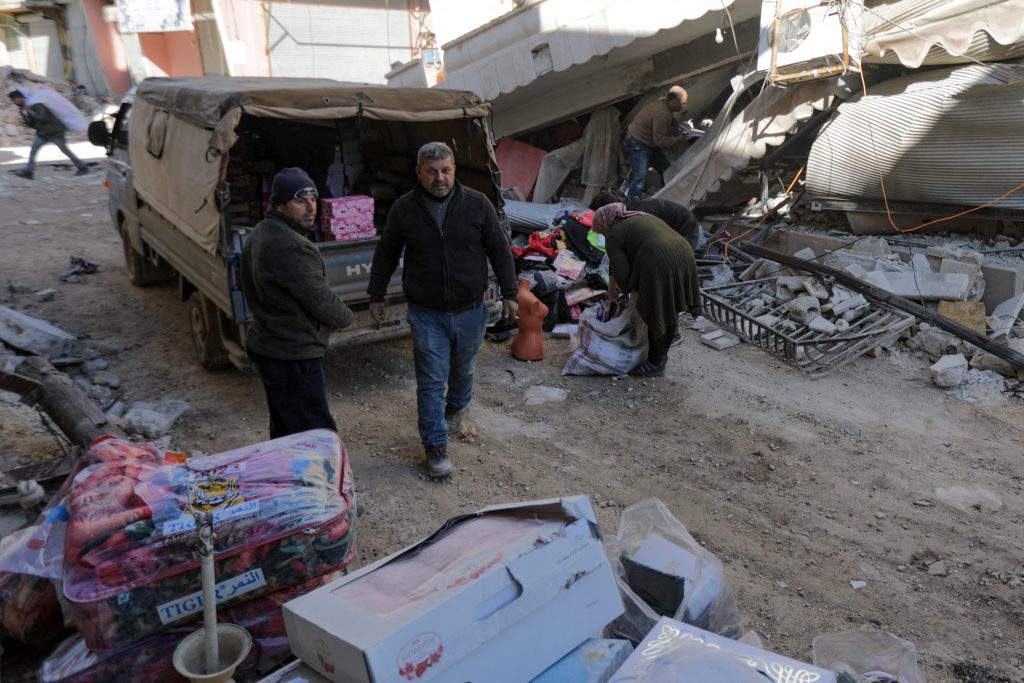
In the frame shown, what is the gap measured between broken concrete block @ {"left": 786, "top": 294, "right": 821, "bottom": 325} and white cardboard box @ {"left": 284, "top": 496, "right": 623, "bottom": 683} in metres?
4.89

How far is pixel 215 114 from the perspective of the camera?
4.82 meters

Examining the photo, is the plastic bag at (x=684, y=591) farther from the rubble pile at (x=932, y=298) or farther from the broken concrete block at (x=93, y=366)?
the broken concrete block at (x=93, y=366)

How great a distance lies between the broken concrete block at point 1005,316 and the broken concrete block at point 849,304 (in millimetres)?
1013

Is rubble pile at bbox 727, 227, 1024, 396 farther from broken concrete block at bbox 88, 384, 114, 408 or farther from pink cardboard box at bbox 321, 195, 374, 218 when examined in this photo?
broken concrete block at bbox 88, 384, 114, 408

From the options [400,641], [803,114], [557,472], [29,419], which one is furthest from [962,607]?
[803,114]

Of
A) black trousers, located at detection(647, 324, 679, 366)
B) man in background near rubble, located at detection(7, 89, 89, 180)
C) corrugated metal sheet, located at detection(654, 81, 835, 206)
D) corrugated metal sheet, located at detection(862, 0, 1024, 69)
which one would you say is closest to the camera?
black trousers, located at detection(647, 324, 679, 366)

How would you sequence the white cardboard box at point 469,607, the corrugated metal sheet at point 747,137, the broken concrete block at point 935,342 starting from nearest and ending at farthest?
the white cardboard box at point 469,607 < the broken concrete block at point 935,342 < the corrugated metal sheet at point 747,137

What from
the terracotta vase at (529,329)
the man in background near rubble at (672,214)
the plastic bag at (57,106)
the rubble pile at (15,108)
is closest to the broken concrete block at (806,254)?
the man in background near rubble at (672,214)

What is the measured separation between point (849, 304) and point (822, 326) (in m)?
0.42

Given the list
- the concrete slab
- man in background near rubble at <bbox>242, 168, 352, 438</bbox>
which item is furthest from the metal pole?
the concrete slab

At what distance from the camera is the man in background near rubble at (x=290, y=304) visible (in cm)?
346

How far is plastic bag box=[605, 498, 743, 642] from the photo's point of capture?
249 cm

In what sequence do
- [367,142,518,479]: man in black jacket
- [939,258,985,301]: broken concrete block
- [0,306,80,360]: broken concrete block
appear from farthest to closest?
[939,258,985,301]: broken concrete block
[0,306,80,360]: broken concrete block
[367,142,518,479]: man in black jacket

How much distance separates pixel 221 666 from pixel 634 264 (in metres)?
4.32
